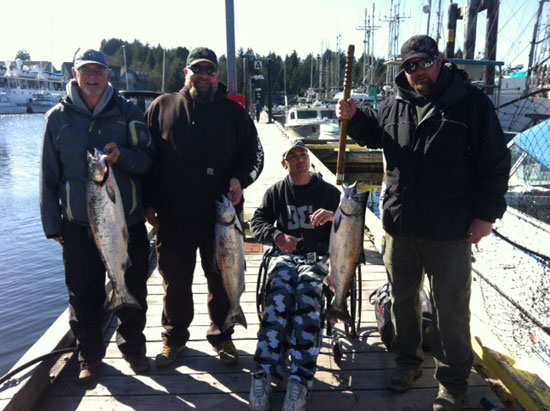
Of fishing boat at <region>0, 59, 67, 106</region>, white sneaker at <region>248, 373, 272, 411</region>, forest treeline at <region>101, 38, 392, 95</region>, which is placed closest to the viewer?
white sneaker at <region>248, 373, 272, 411</region>

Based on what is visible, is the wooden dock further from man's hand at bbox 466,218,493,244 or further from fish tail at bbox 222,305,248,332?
man's hand at bbox 466,218,493,244

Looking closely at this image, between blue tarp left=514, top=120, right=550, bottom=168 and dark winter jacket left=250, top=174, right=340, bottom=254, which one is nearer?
dark winter jacket left=250, top=174, right=340, bottom=254

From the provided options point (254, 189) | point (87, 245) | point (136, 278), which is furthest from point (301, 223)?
point (254, 189)

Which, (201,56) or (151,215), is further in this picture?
(151,215)

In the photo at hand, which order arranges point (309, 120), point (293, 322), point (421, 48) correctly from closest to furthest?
point (421, 48), point (293, 322), point (309, 120)

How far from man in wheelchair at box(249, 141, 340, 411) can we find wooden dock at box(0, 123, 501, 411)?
0.22 m

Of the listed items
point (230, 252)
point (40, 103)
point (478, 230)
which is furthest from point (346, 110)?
point (40, 103)

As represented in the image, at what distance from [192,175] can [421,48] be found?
66.1 inches

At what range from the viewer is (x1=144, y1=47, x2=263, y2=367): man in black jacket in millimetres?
3059

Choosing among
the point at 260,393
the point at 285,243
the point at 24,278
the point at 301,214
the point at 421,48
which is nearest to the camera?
the point at 421,48

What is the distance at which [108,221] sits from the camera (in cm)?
273

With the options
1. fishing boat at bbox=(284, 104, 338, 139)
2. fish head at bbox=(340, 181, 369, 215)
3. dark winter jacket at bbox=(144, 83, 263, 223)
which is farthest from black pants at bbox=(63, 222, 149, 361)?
fishing boat at bbox=(284, 104, 338, 139)

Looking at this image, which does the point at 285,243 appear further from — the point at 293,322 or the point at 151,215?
the point at 151,215

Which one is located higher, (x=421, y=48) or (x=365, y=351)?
(x=421, y=48)
